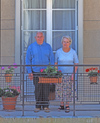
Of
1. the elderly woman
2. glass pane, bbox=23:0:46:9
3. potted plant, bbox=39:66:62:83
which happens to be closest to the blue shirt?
the elderly woman

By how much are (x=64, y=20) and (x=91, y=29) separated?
0.75 m

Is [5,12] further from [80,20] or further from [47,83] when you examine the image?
[47,83]

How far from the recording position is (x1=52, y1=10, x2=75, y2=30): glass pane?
25.0 feet

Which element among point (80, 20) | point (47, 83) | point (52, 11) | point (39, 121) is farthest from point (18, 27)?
point (39, 121)

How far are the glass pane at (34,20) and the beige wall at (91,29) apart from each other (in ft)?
3.52

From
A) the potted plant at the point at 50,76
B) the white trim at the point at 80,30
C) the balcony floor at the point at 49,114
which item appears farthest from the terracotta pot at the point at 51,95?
the white trim at the point at 80,30

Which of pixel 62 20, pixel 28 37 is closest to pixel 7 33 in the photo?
pixel 28 37

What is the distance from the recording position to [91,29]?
7387mm

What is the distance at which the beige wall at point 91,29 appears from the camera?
7.37m

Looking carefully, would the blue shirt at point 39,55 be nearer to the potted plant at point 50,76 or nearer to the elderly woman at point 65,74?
the elderly woman at point 65,74

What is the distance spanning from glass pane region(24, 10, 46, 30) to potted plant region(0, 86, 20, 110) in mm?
1938

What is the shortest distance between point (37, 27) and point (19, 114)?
2579mm

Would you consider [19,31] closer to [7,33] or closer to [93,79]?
[7,33]

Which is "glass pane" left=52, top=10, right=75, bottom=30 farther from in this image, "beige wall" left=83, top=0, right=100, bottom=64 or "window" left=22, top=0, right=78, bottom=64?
"beige wall" left=83, top=0, right=100, bottom=64
